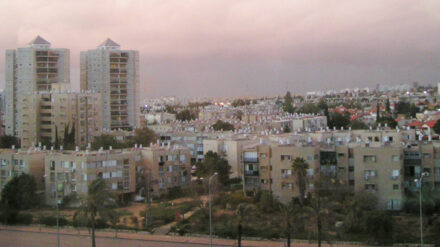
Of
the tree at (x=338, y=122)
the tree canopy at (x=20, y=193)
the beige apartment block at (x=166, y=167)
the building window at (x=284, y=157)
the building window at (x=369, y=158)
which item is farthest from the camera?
the tree at (x=338, y=122)

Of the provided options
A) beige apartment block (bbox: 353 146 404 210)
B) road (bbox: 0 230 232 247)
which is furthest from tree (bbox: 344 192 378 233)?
road (bbox: 0 230 232 247)

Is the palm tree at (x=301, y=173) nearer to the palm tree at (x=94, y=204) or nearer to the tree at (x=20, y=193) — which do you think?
the palm tree at (x=94, y=204)

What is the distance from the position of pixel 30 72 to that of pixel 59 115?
6.65 m

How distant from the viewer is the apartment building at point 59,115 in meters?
40.0

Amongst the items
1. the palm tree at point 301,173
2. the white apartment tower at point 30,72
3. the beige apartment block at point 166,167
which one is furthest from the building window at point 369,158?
the white apartment tower at point 30,72

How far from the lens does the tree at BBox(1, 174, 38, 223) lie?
22438 millimetres

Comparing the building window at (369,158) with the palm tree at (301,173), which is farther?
the building window at (369,158)

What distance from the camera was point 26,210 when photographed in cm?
2259

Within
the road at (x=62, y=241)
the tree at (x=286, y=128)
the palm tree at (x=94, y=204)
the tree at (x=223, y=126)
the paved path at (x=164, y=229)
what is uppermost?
the tree at (x=223, y=126)

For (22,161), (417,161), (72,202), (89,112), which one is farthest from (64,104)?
(417,161)

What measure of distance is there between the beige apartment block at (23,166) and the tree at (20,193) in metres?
1.03

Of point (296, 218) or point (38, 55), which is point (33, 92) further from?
point (296, 218)

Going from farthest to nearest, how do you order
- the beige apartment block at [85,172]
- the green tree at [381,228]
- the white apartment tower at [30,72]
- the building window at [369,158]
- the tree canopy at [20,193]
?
the white apartment tower at [30,72] < the beige apartment block at [85,172] < the tree canopy at [20,193] < the building window at [369,158] < the green tree at [381,228]

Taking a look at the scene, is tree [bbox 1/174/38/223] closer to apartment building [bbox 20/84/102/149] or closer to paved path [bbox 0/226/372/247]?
paved path [bbox 0/226/372/247]
